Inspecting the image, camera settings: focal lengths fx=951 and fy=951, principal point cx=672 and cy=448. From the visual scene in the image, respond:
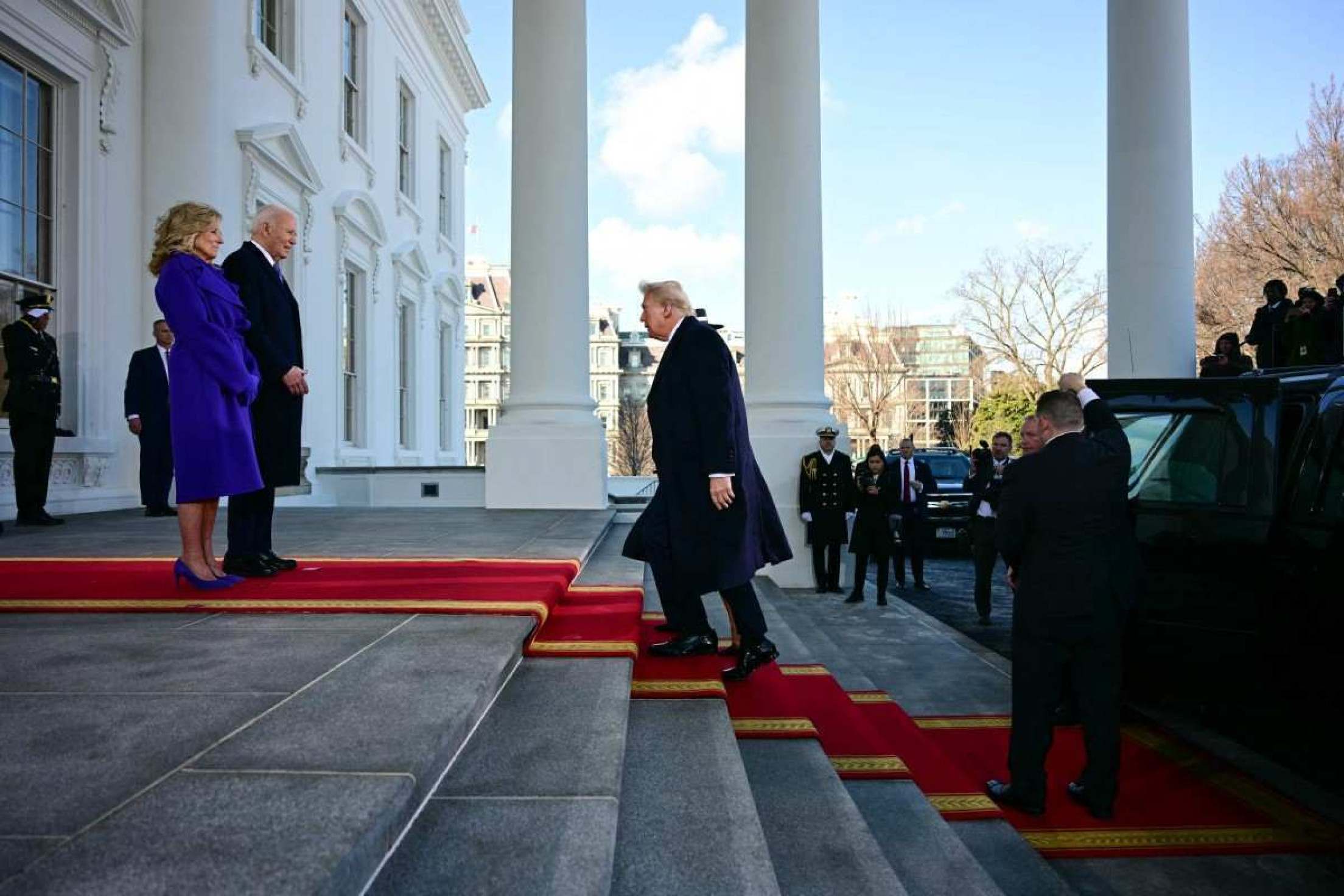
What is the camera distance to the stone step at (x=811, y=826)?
277 centimetres

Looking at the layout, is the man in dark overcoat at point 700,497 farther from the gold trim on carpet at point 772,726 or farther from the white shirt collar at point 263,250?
the white shirt collar at point 263,250

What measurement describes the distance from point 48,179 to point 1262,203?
107 ft

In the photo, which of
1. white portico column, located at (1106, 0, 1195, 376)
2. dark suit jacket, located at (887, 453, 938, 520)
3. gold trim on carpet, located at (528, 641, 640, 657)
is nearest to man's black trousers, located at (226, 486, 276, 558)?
gold trim on carpet, located at (528, 641, 640, 657)

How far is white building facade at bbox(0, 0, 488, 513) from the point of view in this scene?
9508mm

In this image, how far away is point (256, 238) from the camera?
4.85 metres

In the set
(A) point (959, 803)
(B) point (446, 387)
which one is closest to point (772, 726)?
(A) point (959, 803)

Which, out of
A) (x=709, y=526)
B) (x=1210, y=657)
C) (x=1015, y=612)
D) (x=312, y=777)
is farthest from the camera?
(x=1210, y=657)

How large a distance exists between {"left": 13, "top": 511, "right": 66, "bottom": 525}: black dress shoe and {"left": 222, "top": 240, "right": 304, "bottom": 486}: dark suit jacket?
15.3ft

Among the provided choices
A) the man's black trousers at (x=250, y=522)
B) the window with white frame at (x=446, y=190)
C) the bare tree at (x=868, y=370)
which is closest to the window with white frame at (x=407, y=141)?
the window with white frame at (x=446, y=190)

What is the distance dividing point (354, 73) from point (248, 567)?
50.0ft

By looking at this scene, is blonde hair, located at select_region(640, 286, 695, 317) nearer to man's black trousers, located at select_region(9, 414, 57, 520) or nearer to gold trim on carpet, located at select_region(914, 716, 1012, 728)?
gold trim on carpet, located at select_region(914, 716, 1012, 728)

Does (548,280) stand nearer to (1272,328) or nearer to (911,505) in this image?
(911,505)

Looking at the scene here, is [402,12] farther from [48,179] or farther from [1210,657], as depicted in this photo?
[1210,657]

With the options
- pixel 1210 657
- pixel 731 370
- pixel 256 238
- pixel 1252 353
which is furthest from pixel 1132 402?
pixel 1252 353
